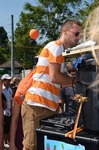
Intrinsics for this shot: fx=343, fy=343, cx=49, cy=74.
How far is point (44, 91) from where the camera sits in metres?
2.70

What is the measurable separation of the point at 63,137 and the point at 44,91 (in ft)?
2.27

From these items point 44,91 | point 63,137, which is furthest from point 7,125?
point 63,137

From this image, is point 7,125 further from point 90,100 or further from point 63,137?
point 90,100

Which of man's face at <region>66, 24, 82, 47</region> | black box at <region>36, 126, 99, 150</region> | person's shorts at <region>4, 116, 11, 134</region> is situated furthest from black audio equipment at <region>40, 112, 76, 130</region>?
person's shorts at <region>4, 116, 11, 134</region>

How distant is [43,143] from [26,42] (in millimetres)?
23105

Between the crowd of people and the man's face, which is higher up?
the man's face

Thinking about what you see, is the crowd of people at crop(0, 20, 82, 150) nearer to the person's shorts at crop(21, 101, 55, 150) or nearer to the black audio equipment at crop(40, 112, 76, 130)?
the person's shorts at crop(21, 101, 55, 150)

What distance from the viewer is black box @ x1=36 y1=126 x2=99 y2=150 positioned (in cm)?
190

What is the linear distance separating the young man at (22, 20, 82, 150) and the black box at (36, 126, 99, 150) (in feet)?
1.55

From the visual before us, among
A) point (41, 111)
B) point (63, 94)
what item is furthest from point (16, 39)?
point (41, 111)

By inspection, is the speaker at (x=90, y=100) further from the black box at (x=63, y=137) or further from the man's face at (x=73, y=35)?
the man's face at (x=73, y=35)

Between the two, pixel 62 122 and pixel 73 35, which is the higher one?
pixel 73 35

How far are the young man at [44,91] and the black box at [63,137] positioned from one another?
471mm

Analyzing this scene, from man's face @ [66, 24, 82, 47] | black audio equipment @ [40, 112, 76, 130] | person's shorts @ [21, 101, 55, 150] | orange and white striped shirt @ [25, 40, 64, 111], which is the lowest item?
person's shorts @ [21, 101, 55, 150]
